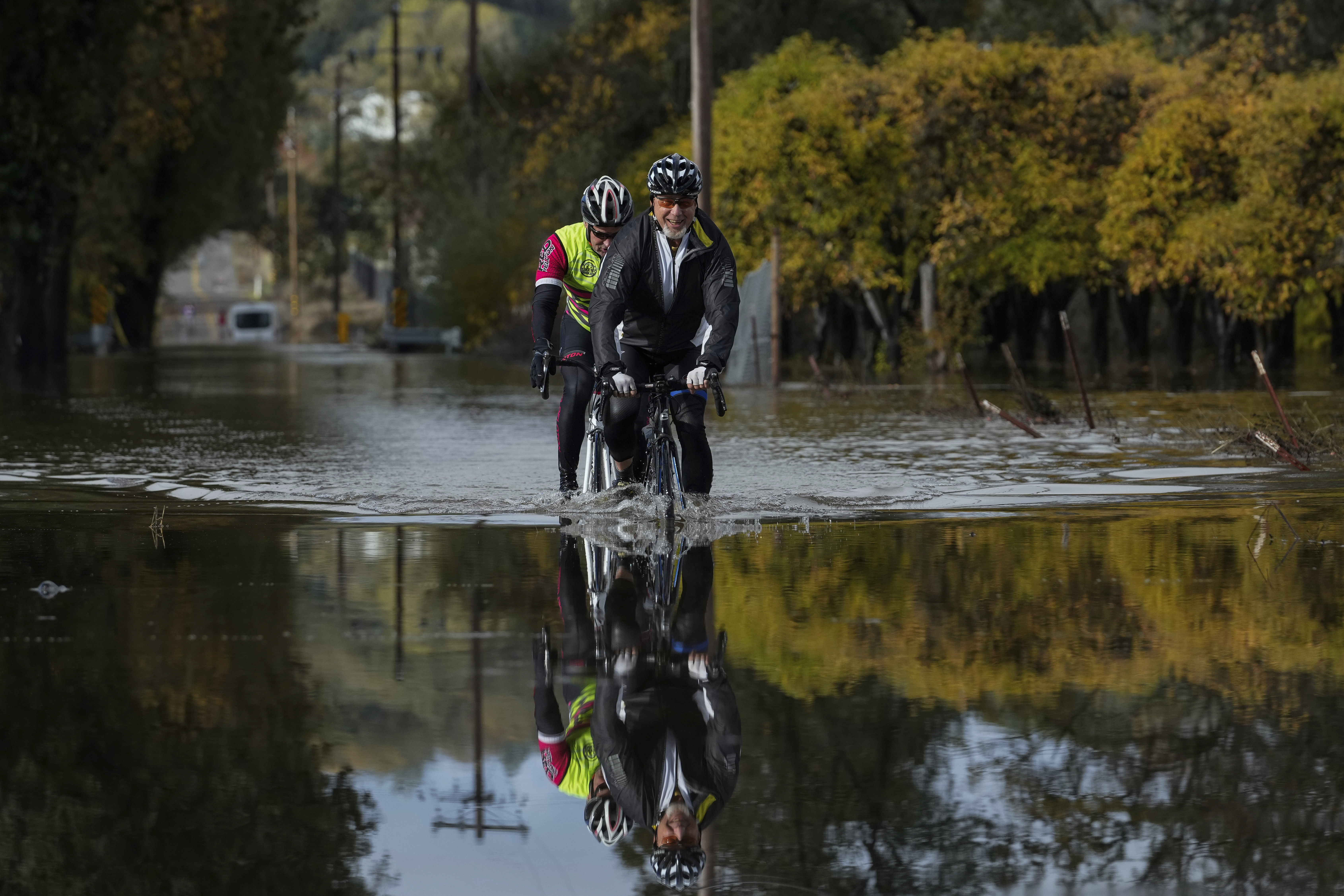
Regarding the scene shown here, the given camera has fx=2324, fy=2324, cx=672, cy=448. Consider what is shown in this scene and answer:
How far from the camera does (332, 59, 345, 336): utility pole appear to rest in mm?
95688

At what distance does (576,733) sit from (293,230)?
110921 millimetres

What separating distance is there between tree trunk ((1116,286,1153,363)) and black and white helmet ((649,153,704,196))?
1692 inches

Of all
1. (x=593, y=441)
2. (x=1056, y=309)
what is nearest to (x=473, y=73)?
(x=1056, y=309)

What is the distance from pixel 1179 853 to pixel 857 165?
35.3 meters

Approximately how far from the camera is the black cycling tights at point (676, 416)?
11.5m

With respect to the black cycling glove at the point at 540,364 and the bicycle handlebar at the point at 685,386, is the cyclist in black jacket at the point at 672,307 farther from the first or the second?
the black cycling glove at the point at 540,364

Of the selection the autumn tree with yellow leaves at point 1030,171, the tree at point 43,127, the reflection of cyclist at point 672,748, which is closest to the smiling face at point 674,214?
the reflection of cyclist at point 672,748

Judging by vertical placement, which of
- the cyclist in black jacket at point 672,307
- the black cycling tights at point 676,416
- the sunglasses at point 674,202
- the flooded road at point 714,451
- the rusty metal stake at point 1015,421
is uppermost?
the sunglasses at point 674,202

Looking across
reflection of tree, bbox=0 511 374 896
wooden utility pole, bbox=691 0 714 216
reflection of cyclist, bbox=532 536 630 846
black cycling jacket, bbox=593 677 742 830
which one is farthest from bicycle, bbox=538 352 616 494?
wooden utility pole, bbox=691 0 714 216

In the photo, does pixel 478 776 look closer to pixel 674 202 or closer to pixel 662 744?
pixel 662 744

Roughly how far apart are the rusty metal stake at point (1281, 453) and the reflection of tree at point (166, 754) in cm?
780

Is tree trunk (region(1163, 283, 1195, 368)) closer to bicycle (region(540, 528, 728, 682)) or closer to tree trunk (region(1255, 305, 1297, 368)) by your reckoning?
tree trunk (region(1255, 305, 1297, 368))

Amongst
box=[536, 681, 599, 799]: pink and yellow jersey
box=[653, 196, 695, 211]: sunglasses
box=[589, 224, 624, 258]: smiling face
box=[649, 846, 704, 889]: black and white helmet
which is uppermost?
box=[653, 196, 695, 211]: sunglasses

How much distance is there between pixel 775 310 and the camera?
3269cm
